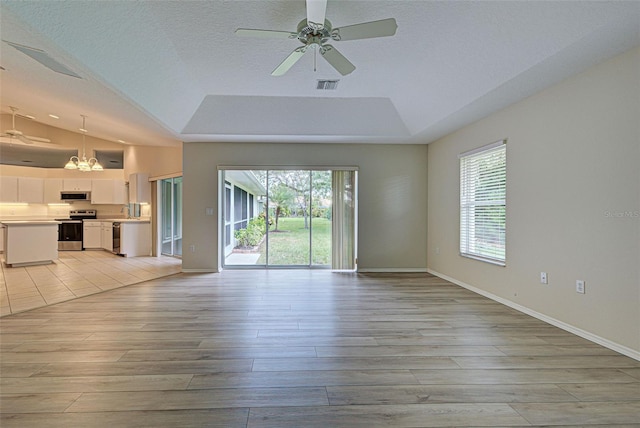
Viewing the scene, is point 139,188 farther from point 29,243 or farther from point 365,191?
point 365,191

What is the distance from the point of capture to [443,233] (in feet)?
18.5

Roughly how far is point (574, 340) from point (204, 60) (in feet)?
16.0

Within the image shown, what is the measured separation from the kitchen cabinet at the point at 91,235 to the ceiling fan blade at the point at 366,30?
9094mm

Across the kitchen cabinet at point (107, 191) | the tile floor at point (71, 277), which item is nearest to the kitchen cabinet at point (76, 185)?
the kitchen cabinet at point (107, 191)

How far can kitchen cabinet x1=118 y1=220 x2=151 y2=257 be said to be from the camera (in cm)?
784

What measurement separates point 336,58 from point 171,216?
673cm

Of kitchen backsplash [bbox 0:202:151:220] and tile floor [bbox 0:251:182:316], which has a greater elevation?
kitchen backsplash [bbox 0:202:151:220]

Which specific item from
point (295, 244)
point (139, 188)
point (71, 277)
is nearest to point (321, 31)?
point (295, 244)

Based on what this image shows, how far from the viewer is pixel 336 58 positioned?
293cm

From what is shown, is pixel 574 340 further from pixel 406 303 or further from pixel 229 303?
pixel 229 303

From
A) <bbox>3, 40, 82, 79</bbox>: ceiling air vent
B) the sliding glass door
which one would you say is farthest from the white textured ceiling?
the sliding glass door

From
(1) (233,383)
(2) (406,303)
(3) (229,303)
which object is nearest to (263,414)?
(1) (233,383)

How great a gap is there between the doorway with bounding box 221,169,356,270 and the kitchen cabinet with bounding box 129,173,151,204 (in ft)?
10.4

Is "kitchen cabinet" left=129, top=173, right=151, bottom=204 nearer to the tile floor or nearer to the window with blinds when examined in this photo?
the tile floor
